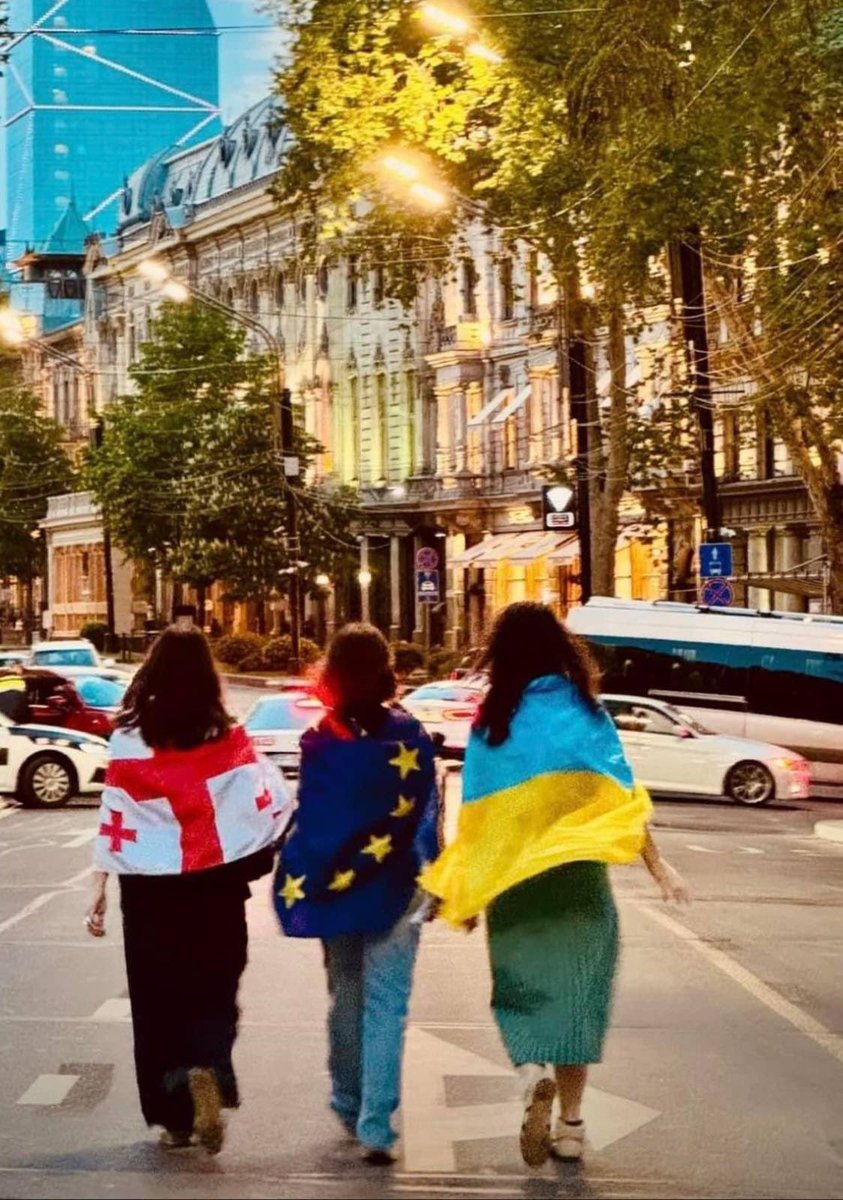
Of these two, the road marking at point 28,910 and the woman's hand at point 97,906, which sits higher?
the woman's hand at point 97,906

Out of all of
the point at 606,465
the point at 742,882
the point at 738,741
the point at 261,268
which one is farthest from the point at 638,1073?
the point at 261,268

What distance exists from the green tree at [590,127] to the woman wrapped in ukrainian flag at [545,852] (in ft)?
59.3

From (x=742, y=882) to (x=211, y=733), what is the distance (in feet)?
40.0

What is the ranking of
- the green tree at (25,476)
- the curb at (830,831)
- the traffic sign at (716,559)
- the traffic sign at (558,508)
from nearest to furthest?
the curb at (830,831) → the traffic sign at (716,559) → the traffic sign at (558,508) → the green tree at (25,476)

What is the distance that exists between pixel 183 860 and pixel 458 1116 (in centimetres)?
158

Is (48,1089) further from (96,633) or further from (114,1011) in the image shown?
(96,633)

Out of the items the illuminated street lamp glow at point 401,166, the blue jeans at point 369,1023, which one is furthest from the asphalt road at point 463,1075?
the illuminated street lamp glow at point 401,166

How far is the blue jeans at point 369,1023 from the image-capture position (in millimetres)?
8688

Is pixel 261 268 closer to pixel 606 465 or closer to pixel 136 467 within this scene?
pixel 136 467

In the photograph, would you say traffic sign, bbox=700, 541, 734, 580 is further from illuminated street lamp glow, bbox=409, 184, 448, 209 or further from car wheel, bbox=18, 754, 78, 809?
car wheel, bbox=18, 754, 78, 809

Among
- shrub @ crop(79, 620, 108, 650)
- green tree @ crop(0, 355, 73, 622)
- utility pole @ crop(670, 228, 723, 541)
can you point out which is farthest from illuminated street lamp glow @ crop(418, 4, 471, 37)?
green tree @ crop(0, 355, 73, 622)

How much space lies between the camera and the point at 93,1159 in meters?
8.75

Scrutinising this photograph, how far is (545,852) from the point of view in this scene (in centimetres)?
869

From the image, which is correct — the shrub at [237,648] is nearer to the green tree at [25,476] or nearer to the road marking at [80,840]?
the green tree at [25,476]
